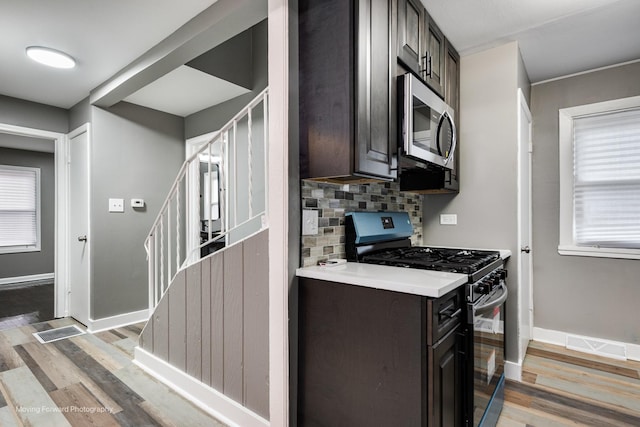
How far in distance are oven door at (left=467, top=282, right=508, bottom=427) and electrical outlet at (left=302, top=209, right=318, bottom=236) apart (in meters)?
0.77

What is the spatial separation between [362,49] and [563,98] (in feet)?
8.29

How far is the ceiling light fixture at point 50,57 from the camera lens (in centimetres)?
251

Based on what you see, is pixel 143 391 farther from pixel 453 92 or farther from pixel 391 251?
pixel 453 92

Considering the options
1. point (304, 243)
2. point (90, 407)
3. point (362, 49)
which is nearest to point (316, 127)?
point (362, 49)

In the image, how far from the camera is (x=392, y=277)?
1339mm

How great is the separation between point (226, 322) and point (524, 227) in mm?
2379

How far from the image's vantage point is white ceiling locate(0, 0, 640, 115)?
200 centimetres

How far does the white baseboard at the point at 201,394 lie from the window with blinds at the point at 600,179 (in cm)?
287

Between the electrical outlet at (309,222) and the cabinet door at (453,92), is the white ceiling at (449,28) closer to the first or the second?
the cabinet door at (453,92)

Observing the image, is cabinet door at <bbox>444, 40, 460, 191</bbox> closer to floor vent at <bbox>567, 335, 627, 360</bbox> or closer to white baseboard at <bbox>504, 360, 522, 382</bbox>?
white baseboard at <bbox>504, 360, 522, 382</bbox>

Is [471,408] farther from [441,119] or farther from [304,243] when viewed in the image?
[441,119]

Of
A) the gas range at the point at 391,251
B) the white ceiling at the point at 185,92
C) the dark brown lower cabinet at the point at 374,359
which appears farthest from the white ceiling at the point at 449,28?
the dark brown lower cabinet at the point at 374,359

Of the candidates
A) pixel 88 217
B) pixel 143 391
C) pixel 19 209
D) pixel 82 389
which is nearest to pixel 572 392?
pixel 143 391

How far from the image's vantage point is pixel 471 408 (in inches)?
56.4
